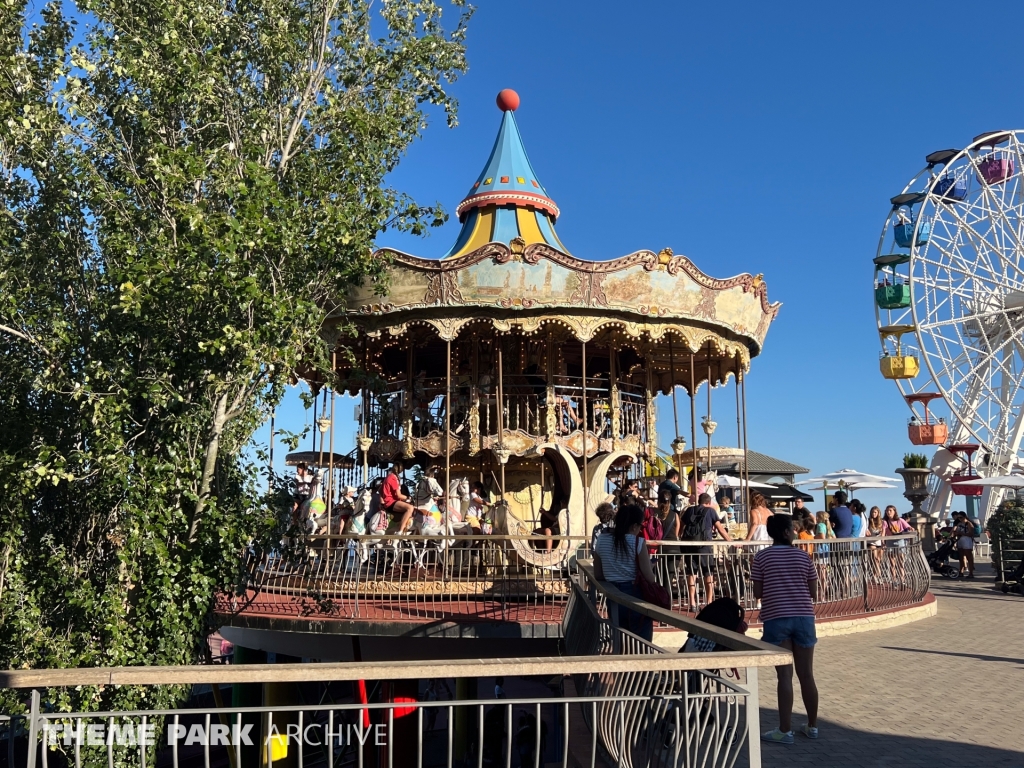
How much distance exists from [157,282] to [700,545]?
6.98 metres

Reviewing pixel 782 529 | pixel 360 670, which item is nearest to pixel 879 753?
pixel 782 529

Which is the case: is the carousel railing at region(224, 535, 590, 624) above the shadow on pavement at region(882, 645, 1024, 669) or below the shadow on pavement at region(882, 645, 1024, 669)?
above

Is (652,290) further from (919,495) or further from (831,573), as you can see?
(919,495)

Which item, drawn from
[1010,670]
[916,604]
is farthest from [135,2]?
[916,604]

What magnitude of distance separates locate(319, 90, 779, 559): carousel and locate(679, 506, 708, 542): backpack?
3008 mm

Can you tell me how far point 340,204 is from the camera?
8.81 meters

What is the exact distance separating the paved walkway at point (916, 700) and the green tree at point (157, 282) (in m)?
5.49

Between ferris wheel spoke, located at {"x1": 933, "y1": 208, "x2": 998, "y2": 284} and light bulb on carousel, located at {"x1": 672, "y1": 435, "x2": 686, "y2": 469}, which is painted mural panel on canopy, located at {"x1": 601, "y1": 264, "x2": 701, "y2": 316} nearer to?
light bulb on carousel, located at {"x1": 672, "y1": 435, "x2": 686, "y2": 469}

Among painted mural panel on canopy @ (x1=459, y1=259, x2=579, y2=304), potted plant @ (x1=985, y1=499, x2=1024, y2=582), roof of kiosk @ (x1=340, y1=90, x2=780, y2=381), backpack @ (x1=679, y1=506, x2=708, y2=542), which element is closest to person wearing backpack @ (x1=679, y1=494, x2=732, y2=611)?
backpack @ (x1=679, y1=506, x2=708, y2=542)

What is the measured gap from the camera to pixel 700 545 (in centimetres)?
1045

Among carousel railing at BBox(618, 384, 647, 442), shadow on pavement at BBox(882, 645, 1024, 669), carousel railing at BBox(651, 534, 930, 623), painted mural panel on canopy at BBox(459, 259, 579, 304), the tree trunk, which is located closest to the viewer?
the tree trunk

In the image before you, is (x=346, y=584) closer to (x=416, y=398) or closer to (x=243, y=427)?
(x=243, y=427)

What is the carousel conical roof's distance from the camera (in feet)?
57.9

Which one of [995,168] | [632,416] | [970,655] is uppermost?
[995,168]
